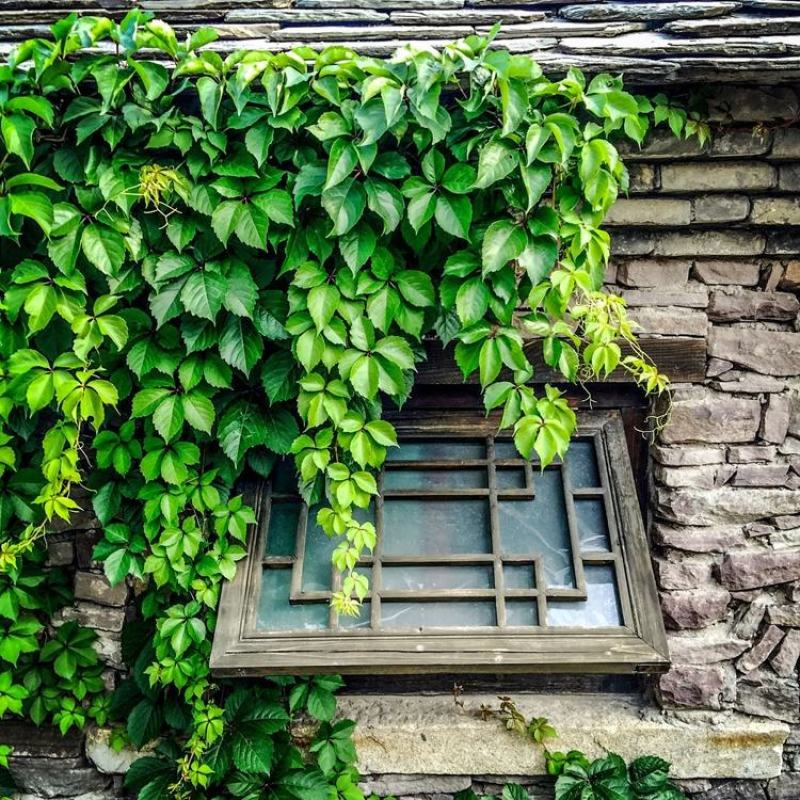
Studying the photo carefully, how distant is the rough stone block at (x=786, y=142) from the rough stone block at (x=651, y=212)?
298 mm

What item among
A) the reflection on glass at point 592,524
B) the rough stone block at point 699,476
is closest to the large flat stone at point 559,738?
the reflection on glass at point 592,524

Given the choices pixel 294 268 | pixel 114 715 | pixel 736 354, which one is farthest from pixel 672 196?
pixel 114 715

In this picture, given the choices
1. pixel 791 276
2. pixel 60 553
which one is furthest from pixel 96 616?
pixel 791 276

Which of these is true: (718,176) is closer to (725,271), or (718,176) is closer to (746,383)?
(725,271)

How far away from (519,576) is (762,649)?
946mm

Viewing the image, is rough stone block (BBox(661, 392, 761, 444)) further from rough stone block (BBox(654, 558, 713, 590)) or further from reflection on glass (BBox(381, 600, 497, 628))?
reflection on glass (BBox(381, 600, 497, 628))

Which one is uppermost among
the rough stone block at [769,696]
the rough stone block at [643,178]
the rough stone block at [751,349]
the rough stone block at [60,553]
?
the rough stone block at [643,178]

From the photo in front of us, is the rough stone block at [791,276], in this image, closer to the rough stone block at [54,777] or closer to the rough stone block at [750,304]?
the rough stone block at [750,304]

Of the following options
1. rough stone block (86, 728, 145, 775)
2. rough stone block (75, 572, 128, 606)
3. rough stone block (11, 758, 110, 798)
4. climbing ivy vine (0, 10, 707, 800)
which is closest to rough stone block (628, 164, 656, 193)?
climbing ivy vine (0, 10, 707, 800)

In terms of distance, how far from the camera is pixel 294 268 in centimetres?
208

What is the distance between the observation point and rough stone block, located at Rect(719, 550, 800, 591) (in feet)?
8.02

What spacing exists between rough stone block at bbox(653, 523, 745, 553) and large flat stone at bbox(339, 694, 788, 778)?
0.59 m

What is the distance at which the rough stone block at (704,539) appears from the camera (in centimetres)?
246

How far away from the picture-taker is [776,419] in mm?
2412
